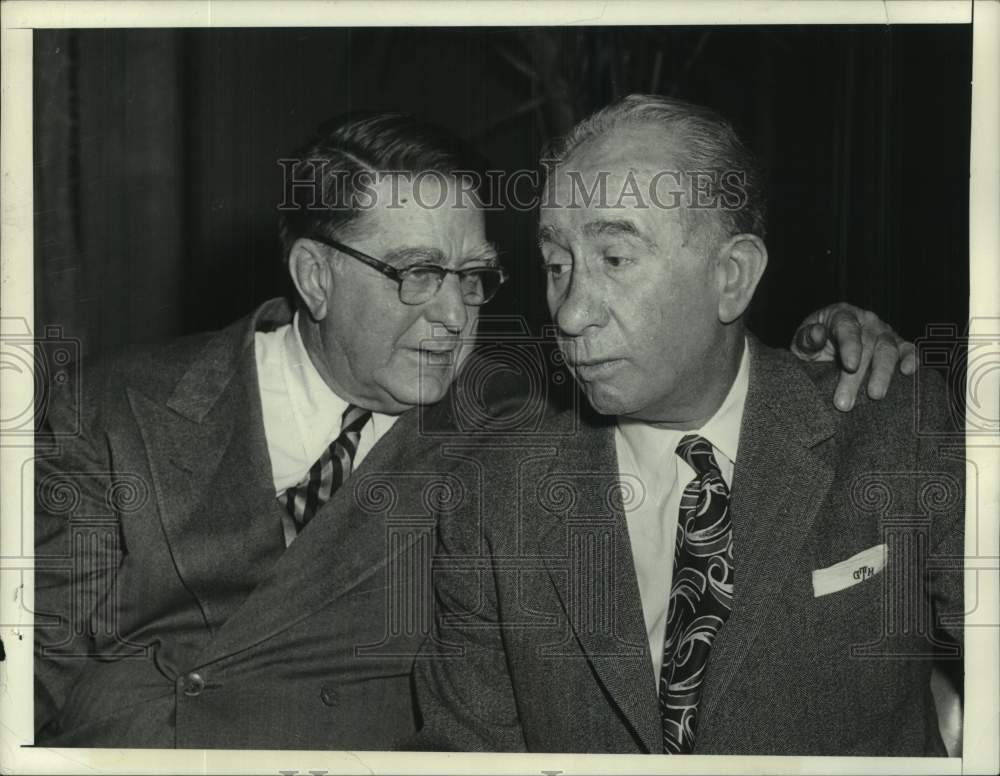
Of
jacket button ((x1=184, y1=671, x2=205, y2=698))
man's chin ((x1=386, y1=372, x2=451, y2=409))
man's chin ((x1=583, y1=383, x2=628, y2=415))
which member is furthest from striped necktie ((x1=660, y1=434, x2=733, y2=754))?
jacket button ((x1=184, y1=671, x2=205, y2=698))

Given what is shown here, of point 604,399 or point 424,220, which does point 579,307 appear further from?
point 424,220

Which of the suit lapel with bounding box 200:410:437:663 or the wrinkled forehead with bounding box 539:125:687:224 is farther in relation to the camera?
the suit lapel with bounding box 200:410:437:663

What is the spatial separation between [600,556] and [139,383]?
1081 mm

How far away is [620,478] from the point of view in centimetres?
254

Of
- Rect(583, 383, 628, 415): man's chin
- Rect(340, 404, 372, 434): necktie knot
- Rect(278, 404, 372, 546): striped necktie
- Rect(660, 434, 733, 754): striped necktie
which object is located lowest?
Rect(660, 434, 733, 754): striped necktie

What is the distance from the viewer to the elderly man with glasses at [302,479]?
8.34 ft

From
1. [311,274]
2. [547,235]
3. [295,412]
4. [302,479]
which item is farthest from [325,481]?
[547,235]

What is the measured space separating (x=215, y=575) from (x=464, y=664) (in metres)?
0.57

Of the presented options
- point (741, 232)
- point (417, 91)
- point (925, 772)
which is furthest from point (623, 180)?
point (925, 772)

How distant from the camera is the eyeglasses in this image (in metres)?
2.52

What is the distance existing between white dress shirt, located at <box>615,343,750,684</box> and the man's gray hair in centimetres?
29

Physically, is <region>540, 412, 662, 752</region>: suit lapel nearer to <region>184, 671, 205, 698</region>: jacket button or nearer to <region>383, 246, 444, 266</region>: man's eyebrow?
<region>383, 246, 444, 266</region>: man's eyebrow

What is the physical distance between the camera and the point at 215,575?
102 inches

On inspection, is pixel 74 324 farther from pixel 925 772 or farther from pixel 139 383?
pixel 925 772
